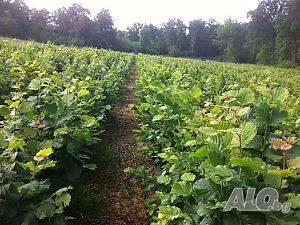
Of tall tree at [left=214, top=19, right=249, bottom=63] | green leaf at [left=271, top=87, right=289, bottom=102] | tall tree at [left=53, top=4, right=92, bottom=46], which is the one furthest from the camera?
tall tree at [left=214, top=19, right=249, bottom=63]

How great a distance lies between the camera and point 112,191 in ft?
10.6

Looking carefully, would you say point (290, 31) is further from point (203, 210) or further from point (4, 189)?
point (4, 189)

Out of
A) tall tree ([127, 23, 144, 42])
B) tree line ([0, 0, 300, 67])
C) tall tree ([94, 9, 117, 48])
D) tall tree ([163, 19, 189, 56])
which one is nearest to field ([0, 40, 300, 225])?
tree line ([0, 0, 300, 67])

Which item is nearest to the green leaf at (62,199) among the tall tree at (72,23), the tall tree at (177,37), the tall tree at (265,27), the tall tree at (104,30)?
the tall tree at (265,27)

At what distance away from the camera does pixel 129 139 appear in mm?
4930

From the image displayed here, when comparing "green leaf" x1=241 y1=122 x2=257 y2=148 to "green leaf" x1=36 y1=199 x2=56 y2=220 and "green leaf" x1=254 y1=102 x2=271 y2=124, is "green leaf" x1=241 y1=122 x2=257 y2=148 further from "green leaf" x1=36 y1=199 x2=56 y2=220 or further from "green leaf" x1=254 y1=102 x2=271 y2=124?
"green leaf" x1=36 y1=199 x2=56 y2=220

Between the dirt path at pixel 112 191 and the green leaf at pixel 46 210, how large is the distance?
3.02ft

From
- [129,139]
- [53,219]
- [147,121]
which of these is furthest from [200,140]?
[129,139]

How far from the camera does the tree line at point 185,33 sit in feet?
143

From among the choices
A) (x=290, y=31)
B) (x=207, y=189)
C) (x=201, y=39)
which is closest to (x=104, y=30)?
(x=201, y=39)

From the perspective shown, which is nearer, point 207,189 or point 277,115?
point 207,189

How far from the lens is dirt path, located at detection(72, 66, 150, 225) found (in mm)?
2725

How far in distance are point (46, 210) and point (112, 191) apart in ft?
5.17

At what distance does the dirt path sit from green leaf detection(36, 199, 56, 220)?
36.3 inches
